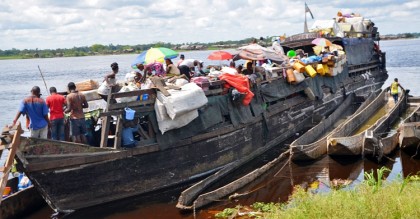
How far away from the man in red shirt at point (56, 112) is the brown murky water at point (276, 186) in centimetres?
179

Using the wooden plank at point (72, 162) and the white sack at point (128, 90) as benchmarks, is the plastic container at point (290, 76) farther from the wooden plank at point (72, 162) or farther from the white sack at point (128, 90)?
the wooden plank at point (72, 162)

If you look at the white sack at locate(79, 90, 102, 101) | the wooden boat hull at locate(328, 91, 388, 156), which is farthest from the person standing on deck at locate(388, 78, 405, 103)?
the white sack at locate(79, 90, 102, 101)

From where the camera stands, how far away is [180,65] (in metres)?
13.5

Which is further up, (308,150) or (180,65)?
(180,65)

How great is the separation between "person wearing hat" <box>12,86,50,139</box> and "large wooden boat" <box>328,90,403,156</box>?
7336 millimetres

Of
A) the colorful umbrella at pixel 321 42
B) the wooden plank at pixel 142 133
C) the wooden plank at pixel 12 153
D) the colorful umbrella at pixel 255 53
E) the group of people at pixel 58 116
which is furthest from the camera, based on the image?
the colorful umbrella at pixel 321 42

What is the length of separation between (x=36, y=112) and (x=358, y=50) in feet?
56.0

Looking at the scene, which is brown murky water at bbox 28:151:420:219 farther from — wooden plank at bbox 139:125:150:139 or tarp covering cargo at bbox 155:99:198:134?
tarp covering cargo at bbox 155:99:198:134

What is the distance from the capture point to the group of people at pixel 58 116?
9.75 meters

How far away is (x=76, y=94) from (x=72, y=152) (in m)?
1.37

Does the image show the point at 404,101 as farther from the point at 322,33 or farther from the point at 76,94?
the point at 76,94

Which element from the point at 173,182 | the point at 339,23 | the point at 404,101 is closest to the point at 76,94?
the point at 173,182

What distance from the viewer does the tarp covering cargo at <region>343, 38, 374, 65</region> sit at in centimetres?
2130

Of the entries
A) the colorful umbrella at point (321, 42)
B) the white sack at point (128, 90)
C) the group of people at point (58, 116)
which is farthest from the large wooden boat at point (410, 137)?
the group of people at point (58, 116)
